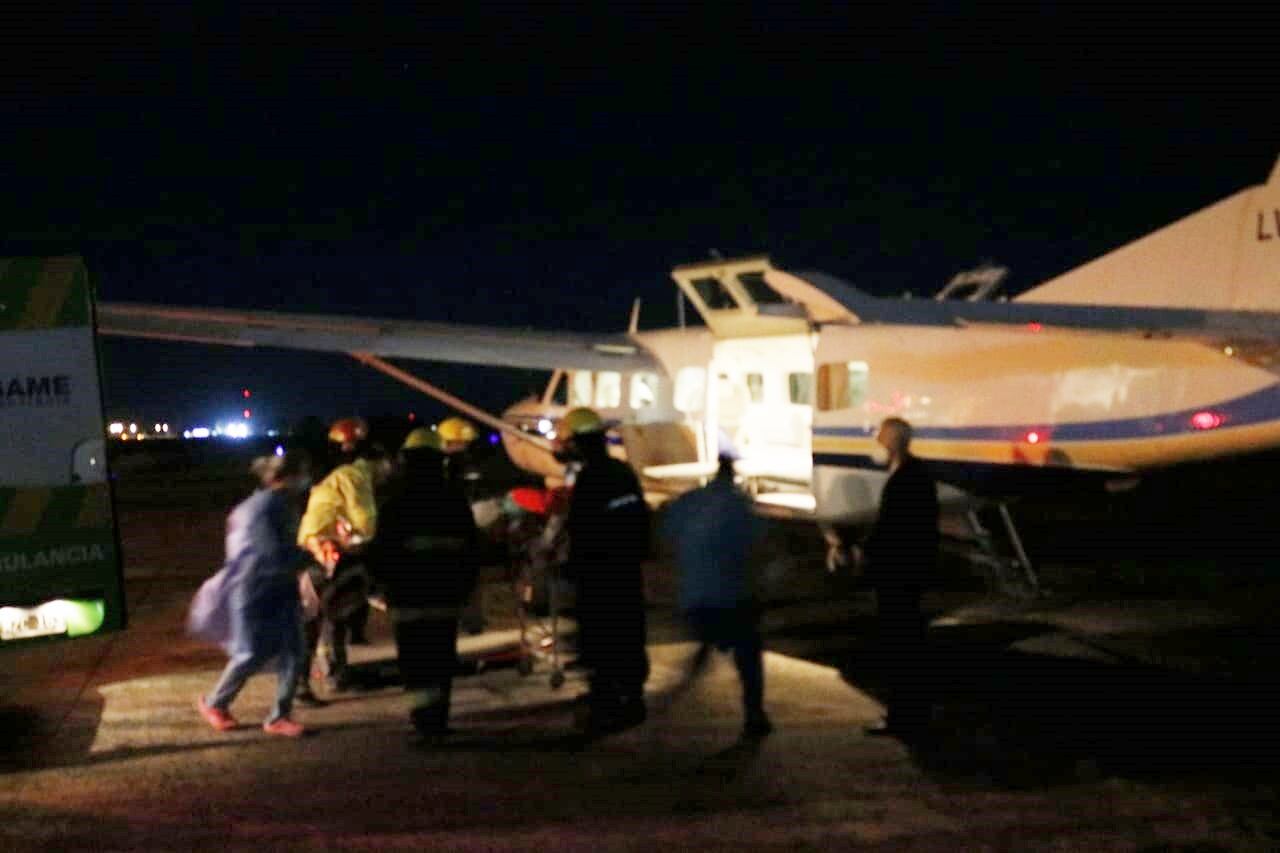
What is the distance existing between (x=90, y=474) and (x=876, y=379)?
23.7ft

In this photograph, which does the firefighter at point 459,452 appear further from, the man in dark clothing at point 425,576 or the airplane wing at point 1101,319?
the airplane wing at point 1101,319

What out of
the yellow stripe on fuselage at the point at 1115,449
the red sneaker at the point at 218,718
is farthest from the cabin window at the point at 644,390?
the red sneaker at the point at 218,718

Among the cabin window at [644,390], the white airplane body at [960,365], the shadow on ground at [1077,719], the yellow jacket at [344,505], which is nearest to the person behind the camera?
the shadow on ground at [1077,719]

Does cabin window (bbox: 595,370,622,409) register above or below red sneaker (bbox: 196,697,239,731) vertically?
above

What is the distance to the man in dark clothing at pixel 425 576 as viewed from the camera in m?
7.66

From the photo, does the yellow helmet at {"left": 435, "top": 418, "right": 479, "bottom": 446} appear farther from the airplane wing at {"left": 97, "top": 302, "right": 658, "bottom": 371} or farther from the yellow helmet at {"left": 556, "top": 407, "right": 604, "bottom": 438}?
the airplane wing at {"left": 97, "top": 302, "right": 658, "bottom": 371}

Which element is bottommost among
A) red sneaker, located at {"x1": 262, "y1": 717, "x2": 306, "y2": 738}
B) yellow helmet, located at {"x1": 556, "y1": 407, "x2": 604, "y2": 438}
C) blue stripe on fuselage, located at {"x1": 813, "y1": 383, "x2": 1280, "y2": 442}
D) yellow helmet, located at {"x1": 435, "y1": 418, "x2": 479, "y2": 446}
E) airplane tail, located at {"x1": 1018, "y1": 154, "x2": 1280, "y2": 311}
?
red sneaker, located at {"x1": 262, "y1": 717, "x2": 306, "y2": 738}

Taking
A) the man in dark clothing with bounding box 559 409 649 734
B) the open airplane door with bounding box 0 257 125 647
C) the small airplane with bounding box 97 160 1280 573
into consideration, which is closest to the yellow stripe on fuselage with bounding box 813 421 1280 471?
the small airplane with bounding box 97 160 1280 573

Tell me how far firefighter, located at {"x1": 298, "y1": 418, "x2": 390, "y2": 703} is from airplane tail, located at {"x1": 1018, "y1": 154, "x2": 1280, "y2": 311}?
5.91 metres

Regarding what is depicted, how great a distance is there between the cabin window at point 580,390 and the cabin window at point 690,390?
9.07 feet

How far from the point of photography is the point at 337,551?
891 cm

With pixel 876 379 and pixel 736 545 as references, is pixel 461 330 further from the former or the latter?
pixel 736 545

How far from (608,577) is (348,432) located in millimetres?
3022

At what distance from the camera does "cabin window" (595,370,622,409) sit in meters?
18.6
